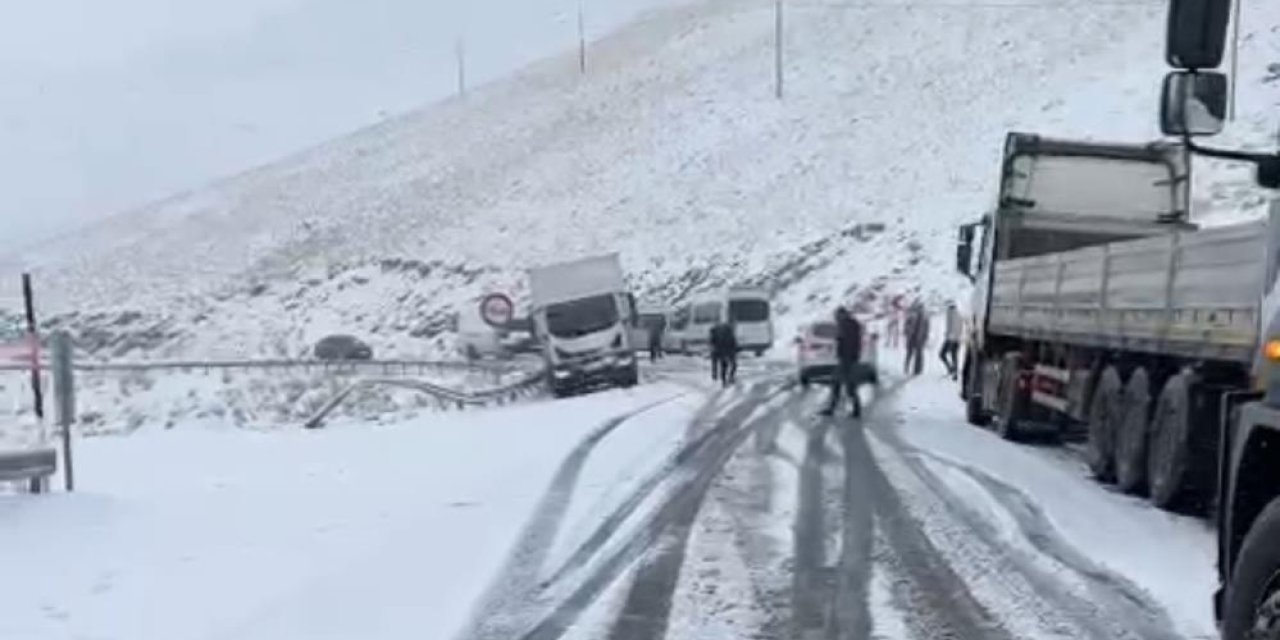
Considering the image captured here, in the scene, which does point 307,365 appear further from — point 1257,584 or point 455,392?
point 1257,584

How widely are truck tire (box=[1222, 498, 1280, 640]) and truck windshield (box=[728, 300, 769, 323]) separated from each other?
144 ft

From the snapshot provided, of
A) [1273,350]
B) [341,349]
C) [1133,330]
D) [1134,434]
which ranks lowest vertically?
[341,349]

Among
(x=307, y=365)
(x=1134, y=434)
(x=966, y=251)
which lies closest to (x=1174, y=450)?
(x=1134, y=434)

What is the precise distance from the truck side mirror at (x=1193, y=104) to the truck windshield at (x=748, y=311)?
143ft

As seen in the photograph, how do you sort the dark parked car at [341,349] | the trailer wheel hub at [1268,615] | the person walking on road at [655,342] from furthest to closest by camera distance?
the dark parked car at [341,349] → the person walking on road at [655,342] → the trailer wheel hub at [1268,615]

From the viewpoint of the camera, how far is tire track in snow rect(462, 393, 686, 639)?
28.2 feet

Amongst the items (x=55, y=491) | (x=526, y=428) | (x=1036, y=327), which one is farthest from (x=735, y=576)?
(x=526, y=428)

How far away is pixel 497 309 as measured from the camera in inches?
1844

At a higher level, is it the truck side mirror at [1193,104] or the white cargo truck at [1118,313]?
the truck side mirror at [1193,104]

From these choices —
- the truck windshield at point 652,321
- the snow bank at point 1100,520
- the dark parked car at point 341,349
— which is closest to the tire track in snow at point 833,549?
the snow bank at point 1100,520

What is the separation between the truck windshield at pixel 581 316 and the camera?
34.9 meters

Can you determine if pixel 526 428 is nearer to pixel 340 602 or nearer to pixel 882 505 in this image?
pixel 882 505

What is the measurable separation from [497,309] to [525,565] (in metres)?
36.6

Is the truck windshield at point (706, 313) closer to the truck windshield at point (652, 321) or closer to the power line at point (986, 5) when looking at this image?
the truck windshield at point (652, 321)
